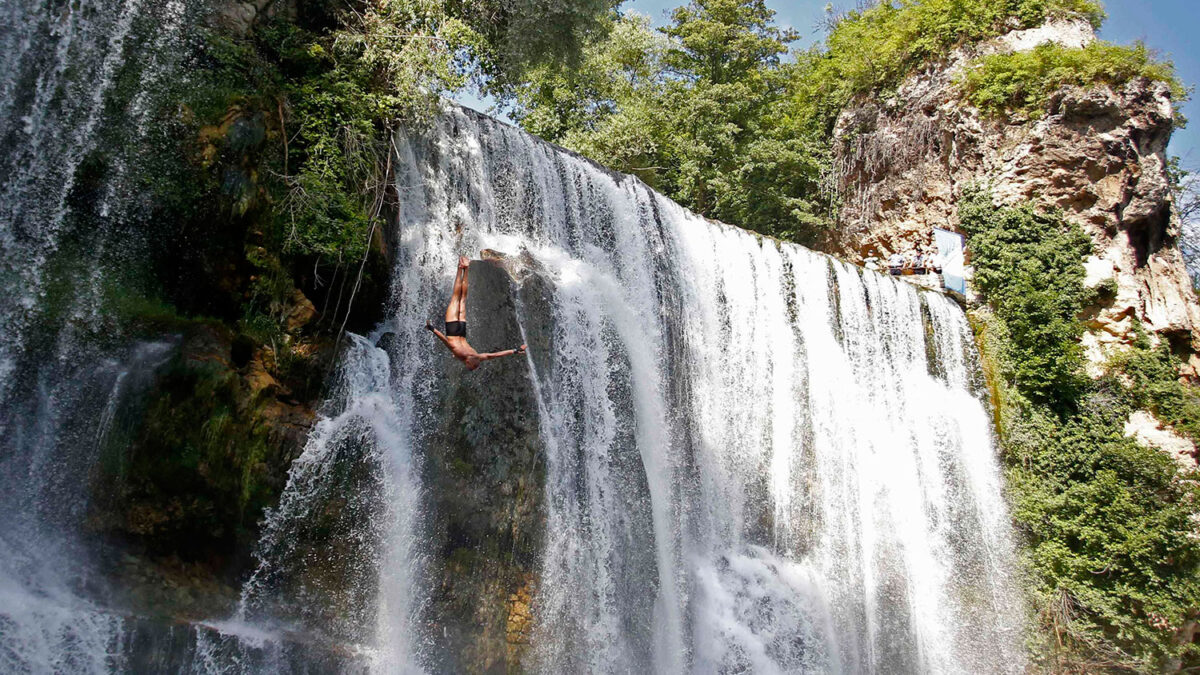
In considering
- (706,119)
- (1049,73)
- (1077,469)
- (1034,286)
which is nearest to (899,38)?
(1049,73)

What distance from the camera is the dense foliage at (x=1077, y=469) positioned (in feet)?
34.1

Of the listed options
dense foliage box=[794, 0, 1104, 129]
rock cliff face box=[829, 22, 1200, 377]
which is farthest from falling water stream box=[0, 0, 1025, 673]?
dense foliage box=[794, 0, 1104, 129]

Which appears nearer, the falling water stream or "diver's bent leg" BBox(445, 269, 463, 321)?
the falling water stream

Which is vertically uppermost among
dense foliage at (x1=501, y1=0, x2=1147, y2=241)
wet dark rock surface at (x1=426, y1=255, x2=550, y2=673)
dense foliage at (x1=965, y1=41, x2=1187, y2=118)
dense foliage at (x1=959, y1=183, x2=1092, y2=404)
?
dense foliage at (x1=501, y1=0, x2=1147, y2=241)

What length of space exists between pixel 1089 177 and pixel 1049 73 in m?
2.16

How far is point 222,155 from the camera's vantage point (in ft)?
20.8

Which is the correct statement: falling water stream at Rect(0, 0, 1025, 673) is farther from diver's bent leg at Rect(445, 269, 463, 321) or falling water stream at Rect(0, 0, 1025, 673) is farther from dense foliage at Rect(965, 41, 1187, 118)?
dense foliage at Rect(965, 41, 1187, 118)

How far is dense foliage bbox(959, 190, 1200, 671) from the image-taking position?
10.4 m

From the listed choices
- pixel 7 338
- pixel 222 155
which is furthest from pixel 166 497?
pixel 222 155

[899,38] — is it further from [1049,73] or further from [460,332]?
[460,332]

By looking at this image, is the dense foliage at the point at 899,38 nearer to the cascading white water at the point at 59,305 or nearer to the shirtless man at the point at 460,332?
the shirtless man at the point at 460,332

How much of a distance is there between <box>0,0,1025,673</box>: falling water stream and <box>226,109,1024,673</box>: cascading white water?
0.03 m

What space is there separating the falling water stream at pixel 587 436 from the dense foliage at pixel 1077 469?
64 cm

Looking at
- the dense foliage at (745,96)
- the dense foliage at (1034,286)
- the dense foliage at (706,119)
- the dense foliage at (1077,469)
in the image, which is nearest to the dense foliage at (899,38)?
the dense foliage at (745,96)
